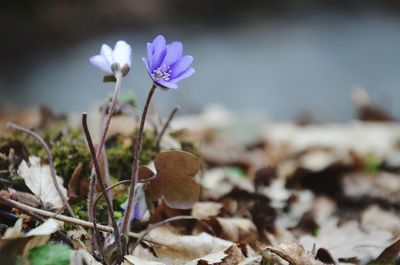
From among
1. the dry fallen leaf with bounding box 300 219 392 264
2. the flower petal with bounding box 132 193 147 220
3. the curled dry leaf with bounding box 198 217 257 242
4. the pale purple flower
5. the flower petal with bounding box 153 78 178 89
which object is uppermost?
the pale purple flower

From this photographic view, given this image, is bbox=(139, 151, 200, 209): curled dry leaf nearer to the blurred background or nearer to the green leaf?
the green leaf

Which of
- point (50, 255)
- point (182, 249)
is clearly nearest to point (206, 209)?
point (182, 249)

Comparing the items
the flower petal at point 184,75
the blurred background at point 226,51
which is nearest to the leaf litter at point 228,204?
the flower petal at point 184,75

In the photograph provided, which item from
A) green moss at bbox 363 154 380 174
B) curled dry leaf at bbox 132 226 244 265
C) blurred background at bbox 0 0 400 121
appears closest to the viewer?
curled dry leaf at bbox 132 226 244 265

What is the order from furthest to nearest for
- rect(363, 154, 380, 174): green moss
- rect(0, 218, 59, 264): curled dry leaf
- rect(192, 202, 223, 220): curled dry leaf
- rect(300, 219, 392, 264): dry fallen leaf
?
rect(363, 154, 380, 174): green moss → rect(192, 202, 223, 220): curled dry leaf → rect(300, 219, 392, 264): dry fallen leaf → rect(0, 218, 59, 264): curled dry leaf

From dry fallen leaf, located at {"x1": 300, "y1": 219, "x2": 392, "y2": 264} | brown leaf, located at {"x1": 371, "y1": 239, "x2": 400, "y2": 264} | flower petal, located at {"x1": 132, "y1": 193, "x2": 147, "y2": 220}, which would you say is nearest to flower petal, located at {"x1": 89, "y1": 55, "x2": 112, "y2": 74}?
flower petal, located at {"x1": 132, "y1": 193, "x2": 147, "y2": 220}

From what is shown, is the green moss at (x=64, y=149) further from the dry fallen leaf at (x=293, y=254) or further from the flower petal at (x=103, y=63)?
the dry fallen leaf at (x=293, y=254)
